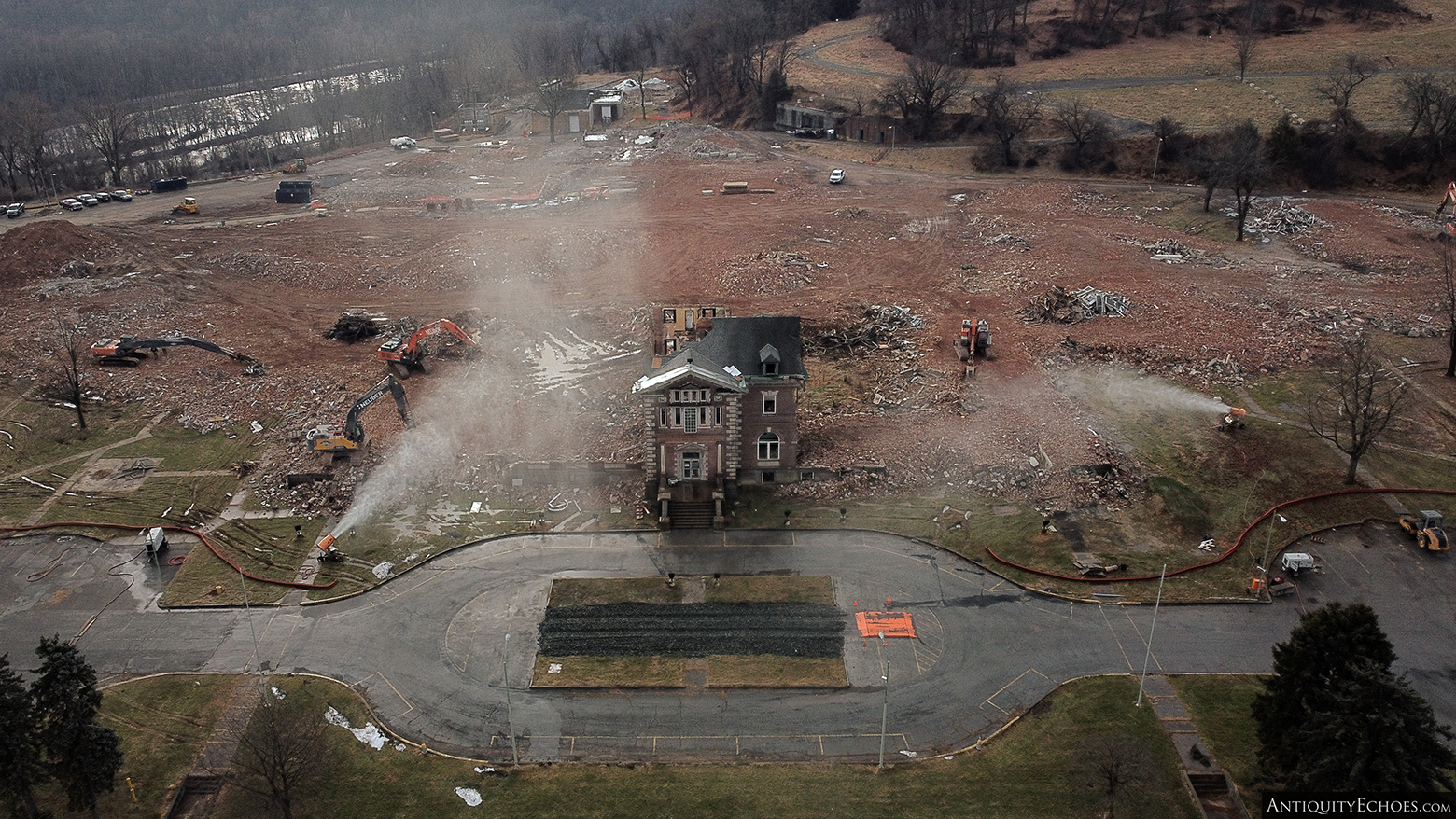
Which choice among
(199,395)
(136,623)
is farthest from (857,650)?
(199,395)

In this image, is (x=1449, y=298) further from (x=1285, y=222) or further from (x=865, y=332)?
(x=865, y=332)

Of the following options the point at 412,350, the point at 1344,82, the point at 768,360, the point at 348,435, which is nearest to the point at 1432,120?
the point at 1344,82

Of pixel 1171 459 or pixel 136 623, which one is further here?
pixel 1171 459

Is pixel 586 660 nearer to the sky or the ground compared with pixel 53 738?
nearer to the ground

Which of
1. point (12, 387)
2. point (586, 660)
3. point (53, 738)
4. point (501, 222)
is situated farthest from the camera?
point (501, 222)

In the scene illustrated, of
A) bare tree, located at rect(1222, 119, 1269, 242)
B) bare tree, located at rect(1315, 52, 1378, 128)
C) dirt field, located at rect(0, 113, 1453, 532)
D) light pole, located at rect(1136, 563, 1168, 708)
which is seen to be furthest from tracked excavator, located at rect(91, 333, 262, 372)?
bare tree, located at rect(1315, 52, 1378, 128)

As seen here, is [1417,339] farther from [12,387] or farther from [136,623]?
[12,387]

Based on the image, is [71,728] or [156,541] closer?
[71,728]

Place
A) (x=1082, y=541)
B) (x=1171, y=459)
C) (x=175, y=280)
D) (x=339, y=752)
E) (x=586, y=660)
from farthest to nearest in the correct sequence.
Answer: (x=175, y=280) < (x=1171, y=459) < (x=1082, y=541) < (x=586, y=660) < (x=339, y=752)
